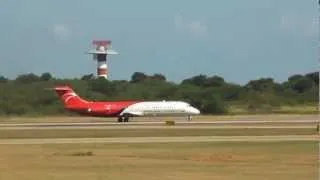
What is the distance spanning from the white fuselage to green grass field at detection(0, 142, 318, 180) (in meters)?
64.3

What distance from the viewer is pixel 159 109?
11869 centimetres

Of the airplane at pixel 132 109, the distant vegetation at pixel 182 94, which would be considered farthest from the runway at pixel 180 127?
the distant vegetation at pixel 182 94

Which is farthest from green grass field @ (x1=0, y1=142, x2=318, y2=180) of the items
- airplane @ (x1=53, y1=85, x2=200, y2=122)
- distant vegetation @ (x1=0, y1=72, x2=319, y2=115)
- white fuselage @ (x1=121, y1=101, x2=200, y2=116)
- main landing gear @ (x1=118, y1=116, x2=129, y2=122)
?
distant vegetation @ (x1=0, y1=72, x2=319, y2=115)

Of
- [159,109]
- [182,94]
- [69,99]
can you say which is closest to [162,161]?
[159,109]

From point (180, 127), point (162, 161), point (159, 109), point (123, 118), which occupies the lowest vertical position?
point (162, 161)

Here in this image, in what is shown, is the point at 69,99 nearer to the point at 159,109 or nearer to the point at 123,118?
the point at 123,118

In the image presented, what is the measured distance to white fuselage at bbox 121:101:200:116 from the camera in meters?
118

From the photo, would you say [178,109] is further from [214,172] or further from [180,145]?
[214,172]

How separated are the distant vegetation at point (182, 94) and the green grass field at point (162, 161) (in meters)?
95.5

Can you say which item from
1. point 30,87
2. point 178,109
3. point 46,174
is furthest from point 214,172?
point 30,87

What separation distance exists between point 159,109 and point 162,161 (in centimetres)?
8050

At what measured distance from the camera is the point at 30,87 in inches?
6457

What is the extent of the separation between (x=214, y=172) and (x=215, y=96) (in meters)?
124

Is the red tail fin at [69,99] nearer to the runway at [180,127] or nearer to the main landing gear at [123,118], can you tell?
the main landing gear at [123,118]
